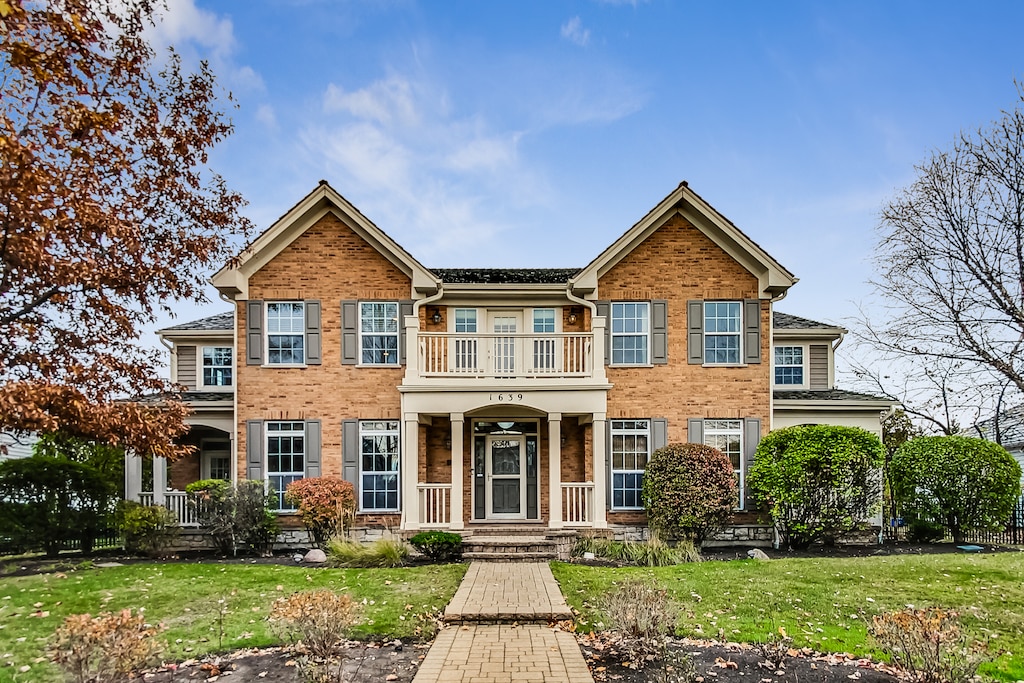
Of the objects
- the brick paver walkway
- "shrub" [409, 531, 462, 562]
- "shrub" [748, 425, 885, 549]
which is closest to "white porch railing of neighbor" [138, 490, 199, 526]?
"shrub" [409, 531, 462, 562]

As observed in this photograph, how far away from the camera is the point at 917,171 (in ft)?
56.0

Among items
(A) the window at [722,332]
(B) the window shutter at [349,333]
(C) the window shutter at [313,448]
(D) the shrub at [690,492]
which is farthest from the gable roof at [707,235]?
(C) the window shutter at [313,448]

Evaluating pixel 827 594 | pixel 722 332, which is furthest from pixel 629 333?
pixel 827 594

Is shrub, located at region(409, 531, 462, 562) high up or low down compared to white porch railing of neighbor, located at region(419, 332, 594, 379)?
down

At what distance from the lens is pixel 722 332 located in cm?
1666

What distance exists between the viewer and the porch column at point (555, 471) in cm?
1537

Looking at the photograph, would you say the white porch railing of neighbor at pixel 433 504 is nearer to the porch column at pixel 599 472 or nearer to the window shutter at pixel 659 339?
the porch column at pixel 599 472

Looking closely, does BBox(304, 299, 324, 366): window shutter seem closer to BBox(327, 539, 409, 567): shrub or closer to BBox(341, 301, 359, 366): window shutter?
BBox(341, 301, 359, 366): window shutter

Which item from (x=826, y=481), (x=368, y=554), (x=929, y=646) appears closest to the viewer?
(x=929, y=646)

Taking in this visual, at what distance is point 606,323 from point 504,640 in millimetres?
9867

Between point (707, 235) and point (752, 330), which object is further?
point (707, 235)

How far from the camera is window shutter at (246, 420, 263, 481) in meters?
16.0

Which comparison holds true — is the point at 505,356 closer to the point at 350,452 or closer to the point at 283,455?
the point at 350,452

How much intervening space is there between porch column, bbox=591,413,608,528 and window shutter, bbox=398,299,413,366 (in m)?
4.81
